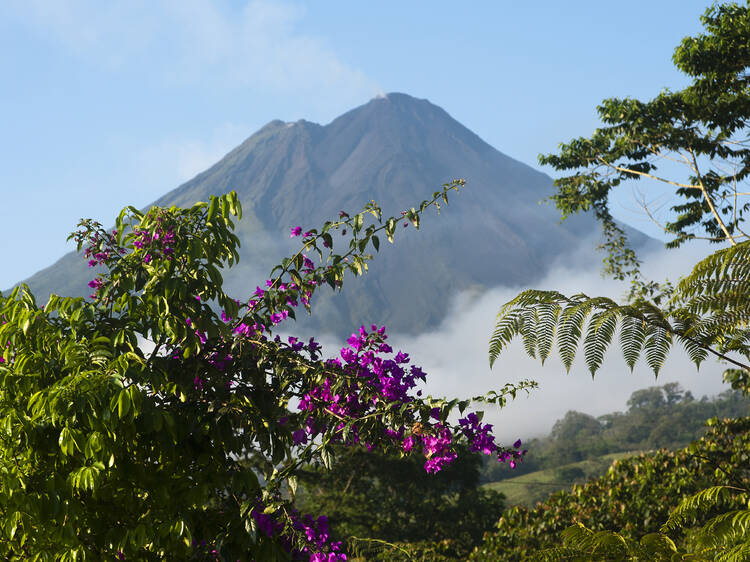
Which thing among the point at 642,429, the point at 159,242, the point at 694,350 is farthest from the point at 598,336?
the point at 642,429

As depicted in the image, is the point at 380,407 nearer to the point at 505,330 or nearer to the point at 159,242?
the point at 505,330

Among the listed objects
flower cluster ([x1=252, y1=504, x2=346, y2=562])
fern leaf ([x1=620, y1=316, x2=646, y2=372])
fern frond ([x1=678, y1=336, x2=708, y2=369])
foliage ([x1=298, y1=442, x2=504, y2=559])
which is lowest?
foliage ([x1=298, y1=442, x2=504, y2=559])

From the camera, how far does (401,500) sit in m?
16.3

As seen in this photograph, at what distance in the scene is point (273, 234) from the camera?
172875 mm

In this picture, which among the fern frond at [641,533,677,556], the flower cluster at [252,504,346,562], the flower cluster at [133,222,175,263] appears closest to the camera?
the flower cluster at [252,504,346,562]

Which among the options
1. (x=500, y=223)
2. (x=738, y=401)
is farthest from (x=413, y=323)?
(x=738, y=401)

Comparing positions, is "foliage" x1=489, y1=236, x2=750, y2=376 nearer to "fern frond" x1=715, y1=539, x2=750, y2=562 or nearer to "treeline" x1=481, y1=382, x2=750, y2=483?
"fern frond" x1=715, y1=539, x2=750, y2=562

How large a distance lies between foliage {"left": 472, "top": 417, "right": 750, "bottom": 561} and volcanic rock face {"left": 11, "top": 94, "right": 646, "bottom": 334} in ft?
472

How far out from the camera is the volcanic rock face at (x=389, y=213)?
16188 cm

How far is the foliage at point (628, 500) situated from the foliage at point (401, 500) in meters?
7.80

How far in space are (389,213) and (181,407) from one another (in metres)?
177

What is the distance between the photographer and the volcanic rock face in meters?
162

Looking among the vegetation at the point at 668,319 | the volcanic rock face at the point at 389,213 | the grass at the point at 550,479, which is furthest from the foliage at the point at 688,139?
the volcanic rock face at the point at 389,213

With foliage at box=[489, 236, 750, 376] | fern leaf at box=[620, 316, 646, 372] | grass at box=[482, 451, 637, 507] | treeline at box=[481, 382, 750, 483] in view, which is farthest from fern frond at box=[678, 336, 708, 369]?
treeline at box=[481, 382, 750, 483]
